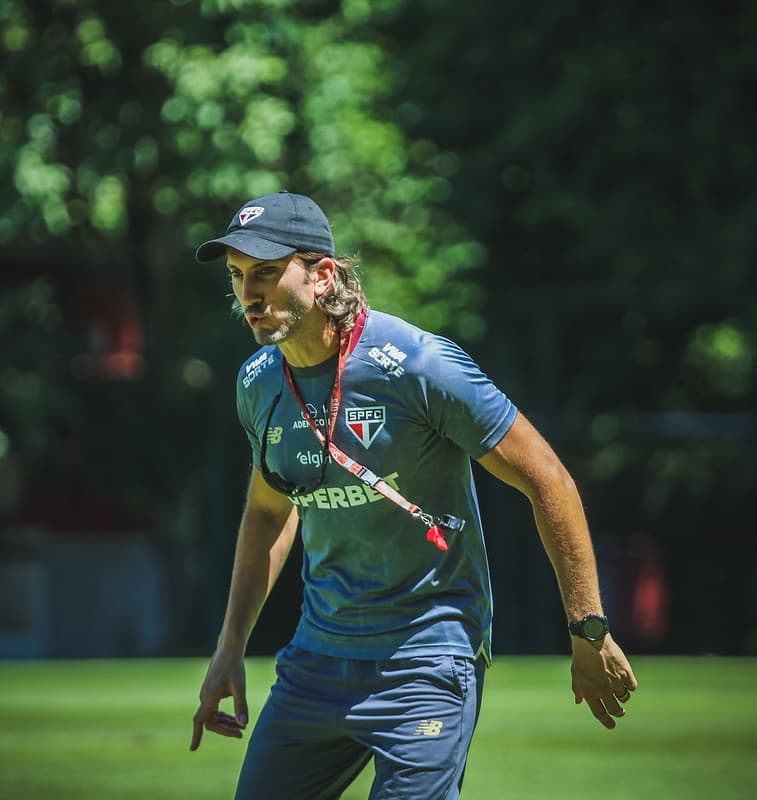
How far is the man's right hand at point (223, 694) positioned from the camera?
14.6ft

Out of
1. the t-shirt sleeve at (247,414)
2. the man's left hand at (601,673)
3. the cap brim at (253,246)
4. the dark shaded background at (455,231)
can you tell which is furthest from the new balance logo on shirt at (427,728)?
the dark shaded background at (455,231)

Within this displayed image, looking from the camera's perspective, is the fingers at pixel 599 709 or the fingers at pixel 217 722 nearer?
the fingers at pixel 599 709

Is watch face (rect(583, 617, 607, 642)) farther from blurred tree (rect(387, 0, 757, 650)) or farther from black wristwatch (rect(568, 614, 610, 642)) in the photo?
blurred tree (rect(387, 0, 757, 650))

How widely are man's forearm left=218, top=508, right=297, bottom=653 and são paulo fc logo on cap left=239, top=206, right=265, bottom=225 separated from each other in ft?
2.99

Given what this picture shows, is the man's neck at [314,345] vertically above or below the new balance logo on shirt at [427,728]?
above

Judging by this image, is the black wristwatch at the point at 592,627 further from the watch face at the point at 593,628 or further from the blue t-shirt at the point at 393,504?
the blue t-shirt at the point at 393,504

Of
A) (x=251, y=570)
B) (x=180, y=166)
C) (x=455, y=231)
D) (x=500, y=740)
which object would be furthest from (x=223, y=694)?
(x=455, y=231)

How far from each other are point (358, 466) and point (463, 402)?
0.33 meters

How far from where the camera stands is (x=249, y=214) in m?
4.20

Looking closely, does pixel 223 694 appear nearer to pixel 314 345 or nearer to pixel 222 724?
pixel 222 724

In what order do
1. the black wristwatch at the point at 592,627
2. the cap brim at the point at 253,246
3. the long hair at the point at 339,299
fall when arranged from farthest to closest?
the long hair at the point at 339,299
the cap brim at the point at 253,246
the black wristwatch at the point at 592,627

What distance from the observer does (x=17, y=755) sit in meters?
9.72

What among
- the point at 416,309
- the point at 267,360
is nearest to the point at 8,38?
the point at 416,309

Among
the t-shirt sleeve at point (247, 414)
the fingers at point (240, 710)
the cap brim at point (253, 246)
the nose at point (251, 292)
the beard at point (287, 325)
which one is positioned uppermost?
the cap brim at point (253, 246)
